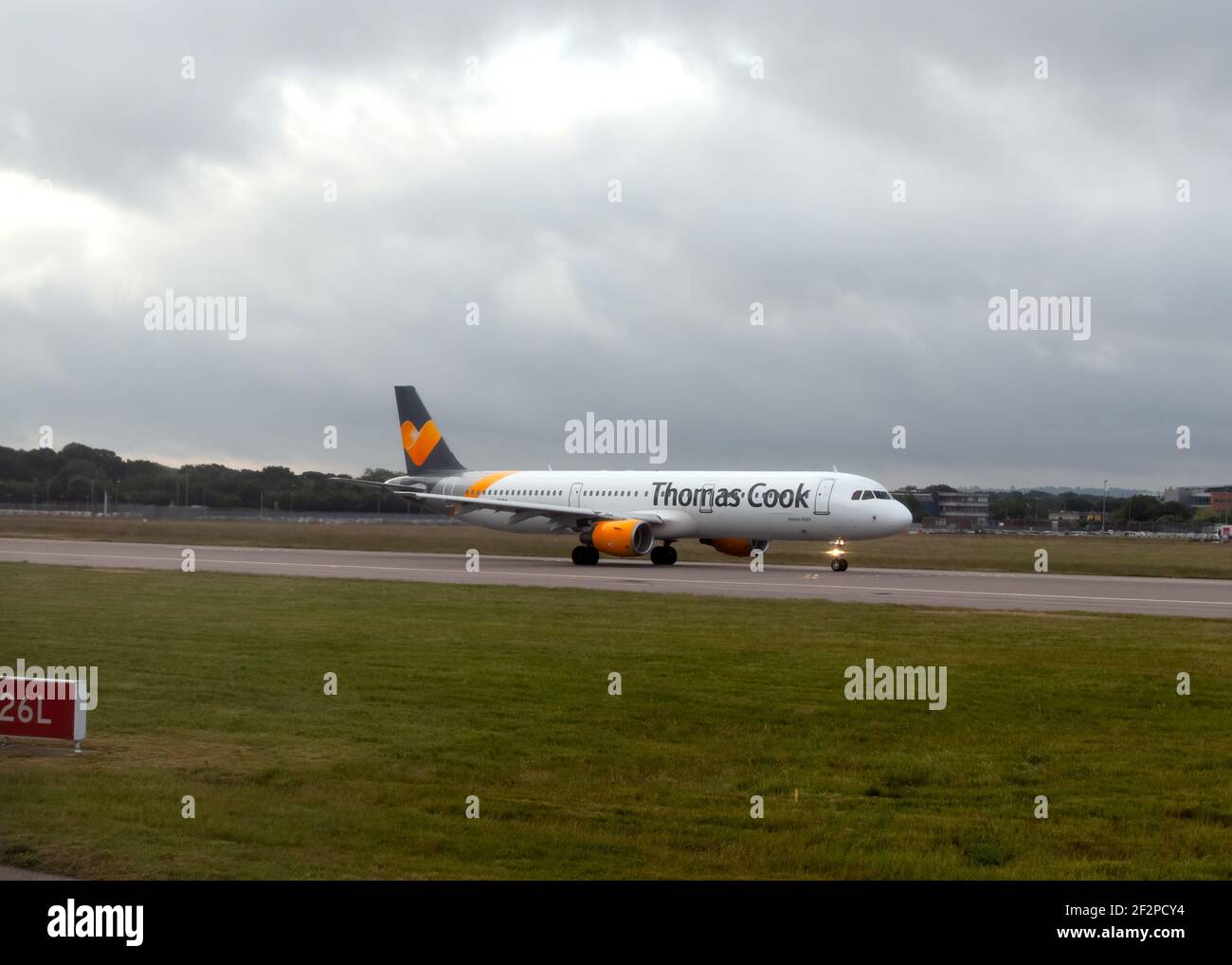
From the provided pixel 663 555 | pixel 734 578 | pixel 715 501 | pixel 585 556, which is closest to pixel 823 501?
pixel 715 501

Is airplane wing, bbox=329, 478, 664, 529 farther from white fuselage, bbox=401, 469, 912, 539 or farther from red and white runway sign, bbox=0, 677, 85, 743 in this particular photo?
red and white runway sign, bbox=0, 677, 85, 743

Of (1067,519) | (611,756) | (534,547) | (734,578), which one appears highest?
(1067,519)

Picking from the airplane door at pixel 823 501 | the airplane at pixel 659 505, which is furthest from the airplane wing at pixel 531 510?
the airplane door at pixel 823 501

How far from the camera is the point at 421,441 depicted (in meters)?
59.1

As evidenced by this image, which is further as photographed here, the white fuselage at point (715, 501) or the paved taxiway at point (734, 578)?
the white fuselage at point (715, 501)

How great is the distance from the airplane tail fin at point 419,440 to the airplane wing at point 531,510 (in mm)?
3133

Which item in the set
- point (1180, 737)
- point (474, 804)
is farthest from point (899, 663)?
point (474, 804)

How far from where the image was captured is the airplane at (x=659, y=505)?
4366cm

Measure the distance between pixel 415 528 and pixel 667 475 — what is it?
115ft

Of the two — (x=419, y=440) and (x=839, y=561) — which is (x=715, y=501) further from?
(x=419, y=440)

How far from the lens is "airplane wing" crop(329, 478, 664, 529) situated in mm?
48781

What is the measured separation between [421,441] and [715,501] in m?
18.1

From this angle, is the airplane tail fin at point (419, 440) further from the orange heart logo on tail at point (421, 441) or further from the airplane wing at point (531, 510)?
the airplane wing at point (531, 510)
